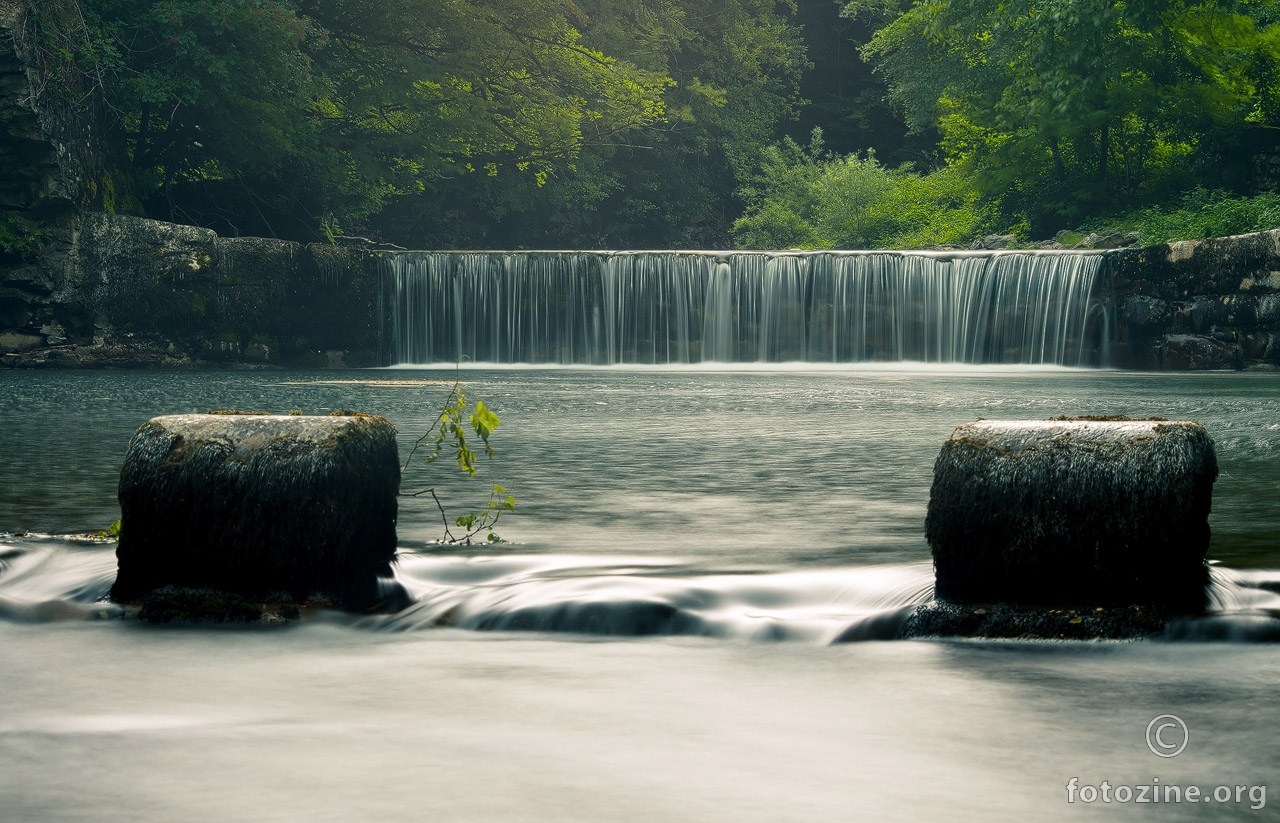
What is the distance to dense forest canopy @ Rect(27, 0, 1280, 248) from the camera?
31438mm

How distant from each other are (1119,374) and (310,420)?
73.6 ft

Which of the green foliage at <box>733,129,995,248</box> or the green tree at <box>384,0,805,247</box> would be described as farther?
the green tree at <box>384,0,805,247</box>

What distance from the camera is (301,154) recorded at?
34281mm

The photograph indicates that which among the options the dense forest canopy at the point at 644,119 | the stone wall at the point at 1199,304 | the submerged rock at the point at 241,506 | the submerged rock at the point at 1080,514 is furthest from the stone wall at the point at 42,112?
the submerged rock at the point at 1080,514

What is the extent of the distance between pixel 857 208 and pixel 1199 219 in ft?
48.1

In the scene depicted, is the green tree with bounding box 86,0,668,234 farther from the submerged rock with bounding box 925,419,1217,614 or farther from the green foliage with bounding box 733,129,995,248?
the submerged rock with bounding box 925,419,1217,614

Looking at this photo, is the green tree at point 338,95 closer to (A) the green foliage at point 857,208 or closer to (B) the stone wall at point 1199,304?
(A) the green foliage at point 857,208

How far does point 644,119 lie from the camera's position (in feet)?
152

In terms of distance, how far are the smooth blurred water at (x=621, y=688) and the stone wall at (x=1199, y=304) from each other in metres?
18.1

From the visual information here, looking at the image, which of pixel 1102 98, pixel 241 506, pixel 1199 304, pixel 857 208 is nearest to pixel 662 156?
pixel 857 208

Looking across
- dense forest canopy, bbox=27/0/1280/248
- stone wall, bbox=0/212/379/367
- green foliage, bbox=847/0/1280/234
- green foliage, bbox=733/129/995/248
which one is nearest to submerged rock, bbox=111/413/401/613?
stone wall, bbox=0/212/379/367

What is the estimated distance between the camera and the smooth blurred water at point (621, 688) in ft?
13.1

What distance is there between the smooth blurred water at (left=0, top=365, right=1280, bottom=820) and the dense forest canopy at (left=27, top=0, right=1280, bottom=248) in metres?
22.9

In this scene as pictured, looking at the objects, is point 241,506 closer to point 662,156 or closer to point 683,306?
point 683,306
